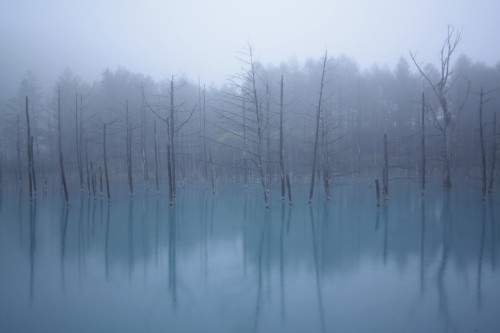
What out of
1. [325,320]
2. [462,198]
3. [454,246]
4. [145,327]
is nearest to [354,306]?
[325,320]

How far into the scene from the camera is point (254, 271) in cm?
729

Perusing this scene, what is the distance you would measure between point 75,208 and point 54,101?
25.7 m

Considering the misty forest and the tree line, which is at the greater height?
the tree line

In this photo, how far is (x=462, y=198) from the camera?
17.1 m

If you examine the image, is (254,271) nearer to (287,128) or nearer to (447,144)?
(447,144)

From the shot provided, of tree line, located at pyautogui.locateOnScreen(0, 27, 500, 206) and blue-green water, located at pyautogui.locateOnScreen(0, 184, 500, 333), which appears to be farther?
tree line, located at pyautogui.locateOnScreen(0, 27, 500, 206)

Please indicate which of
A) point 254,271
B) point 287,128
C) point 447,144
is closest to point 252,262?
point 254,271

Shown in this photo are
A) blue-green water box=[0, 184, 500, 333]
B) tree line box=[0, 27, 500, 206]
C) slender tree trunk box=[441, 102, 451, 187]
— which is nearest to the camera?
blue-green water box=[0, 184, 500, 333]

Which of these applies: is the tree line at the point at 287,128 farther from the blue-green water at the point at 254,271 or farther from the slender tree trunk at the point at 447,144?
the blue-green water at the point at 254,271

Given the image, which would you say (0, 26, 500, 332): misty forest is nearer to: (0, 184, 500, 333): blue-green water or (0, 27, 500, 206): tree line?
(0, 184, 500, 333): blue-green water

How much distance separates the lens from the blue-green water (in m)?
4.97

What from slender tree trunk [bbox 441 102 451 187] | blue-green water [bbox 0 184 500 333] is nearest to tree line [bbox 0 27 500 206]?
slender tree trunk [bbox 441 102 451 187]

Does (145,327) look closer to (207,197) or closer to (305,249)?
(305,249)

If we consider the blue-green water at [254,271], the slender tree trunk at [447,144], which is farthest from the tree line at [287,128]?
the blue-green water at [254,271]
